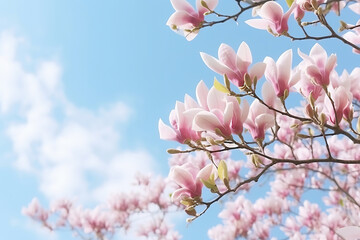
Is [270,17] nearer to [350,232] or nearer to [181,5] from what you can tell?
[181,5]

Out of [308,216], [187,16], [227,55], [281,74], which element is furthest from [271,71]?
[308,216]

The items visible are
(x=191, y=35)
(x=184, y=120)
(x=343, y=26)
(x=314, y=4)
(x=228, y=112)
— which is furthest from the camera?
(x=191, y=35)

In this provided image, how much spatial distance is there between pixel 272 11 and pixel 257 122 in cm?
41

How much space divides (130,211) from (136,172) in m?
0.60

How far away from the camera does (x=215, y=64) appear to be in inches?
48.4

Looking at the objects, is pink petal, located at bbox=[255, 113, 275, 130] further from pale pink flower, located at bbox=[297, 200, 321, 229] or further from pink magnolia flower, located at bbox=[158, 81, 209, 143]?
pale pink flower, located at bbox=[297, 200, 321, 229]

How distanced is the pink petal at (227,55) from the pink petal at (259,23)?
302 mm

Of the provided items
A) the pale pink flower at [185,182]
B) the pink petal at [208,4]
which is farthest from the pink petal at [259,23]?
the pale pink flower at [185,182]

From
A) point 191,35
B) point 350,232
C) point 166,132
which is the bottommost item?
point 350,232

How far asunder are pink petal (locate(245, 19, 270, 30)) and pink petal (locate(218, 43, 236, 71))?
302mm

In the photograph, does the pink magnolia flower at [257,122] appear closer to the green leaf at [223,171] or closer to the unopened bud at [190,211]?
the green leaf at [223,171]

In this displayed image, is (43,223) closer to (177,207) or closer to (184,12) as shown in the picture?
(177,207)

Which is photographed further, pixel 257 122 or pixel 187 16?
pixel 187 16

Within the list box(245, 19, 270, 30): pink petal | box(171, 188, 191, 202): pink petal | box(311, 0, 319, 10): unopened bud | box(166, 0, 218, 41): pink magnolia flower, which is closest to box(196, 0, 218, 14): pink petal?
box(166, 0, 218, 41): pink magnolia flower
